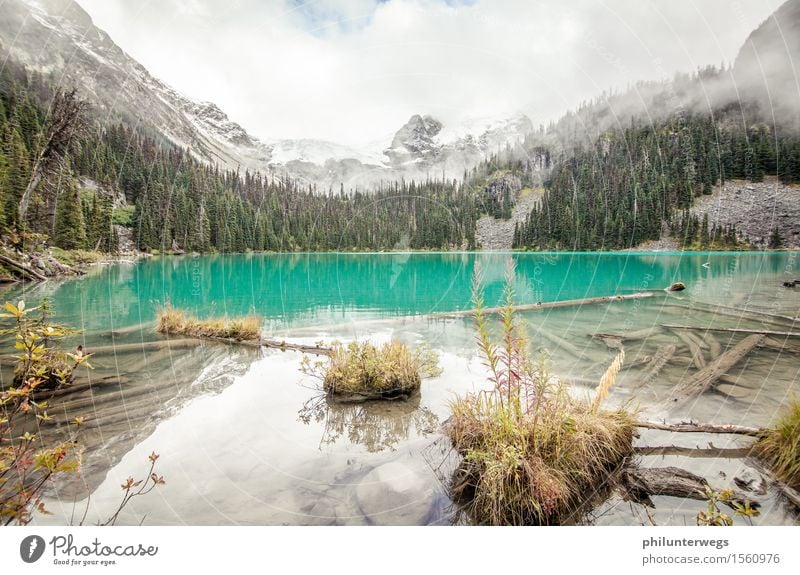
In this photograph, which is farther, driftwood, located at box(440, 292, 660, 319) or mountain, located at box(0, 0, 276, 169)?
mountain, located at box(0, 0, 276, 169)

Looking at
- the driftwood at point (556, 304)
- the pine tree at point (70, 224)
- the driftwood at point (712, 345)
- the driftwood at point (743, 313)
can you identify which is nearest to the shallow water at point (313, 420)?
the driftwood at point (712, 345)

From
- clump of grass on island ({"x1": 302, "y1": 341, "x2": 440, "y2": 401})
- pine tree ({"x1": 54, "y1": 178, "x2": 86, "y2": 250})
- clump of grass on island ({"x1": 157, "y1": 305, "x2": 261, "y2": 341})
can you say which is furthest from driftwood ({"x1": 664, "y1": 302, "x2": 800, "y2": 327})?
pine tree ({"x1": 54, "y1": 178, "x2": 86, "y2": 250})

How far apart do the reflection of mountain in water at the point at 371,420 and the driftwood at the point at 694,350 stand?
6494 millimetres

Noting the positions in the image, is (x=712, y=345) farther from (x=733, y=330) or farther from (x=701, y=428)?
(x=701, y=428)

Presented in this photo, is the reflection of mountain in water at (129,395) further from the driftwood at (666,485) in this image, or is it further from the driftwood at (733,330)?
the driftwood at (733,330)

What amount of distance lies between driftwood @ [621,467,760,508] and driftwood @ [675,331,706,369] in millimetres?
5706

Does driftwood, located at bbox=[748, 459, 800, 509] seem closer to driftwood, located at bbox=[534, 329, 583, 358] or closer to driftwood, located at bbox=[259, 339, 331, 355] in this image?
driftwood, located at bbox=[534, 329, 583, 358]

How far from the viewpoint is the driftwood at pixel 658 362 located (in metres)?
6.82

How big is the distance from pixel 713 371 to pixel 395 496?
7.26 metres

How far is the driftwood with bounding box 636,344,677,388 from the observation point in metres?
6.82

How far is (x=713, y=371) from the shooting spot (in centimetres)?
694
